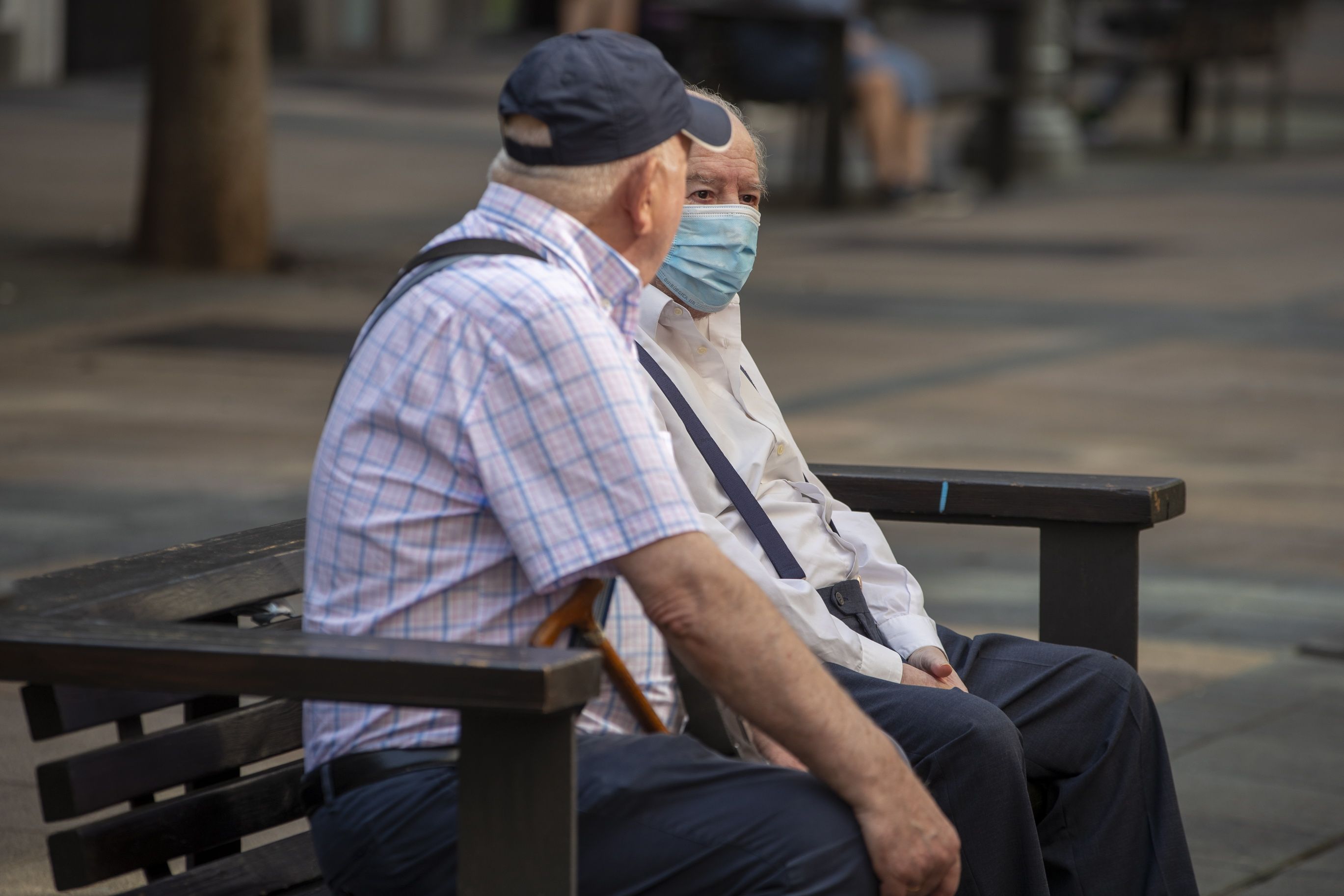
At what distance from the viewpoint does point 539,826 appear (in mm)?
2141

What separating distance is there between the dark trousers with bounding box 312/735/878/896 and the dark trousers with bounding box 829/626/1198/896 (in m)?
0.39

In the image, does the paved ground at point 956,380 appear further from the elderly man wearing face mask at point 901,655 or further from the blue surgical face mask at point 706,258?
the blue surgical face mask at point 706,258

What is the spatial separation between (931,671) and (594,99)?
1.06 meters

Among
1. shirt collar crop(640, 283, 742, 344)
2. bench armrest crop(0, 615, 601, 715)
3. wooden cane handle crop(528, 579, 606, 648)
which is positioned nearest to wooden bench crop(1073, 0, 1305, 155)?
shirt collar crop(640, 283, 742, 344)

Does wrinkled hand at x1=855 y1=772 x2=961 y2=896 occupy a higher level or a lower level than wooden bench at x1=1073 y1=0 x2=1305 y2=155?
lower

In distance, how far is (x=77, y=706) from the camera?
241 cm

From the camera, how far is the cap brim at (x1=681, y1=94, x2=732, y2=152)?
2527mm

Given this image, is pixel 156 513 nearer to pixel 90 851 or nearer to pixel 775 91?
pixel 90 851

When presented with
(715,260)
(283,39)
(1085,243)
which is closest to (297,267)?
(1085,243)

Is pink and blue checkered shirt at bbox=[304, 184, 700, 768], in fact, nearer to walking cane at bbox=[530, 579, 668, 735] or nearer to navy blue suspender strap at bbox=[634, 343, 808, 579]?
walking cane at bbox=[530, 579, 668, 735]

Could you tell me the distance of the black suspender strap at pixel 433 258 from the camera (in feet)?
7.66

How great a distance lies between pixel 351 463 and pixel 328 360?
7041 millimetres

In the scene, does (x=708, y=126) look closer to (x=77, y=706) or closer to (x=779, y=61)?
(x=77, y=706)

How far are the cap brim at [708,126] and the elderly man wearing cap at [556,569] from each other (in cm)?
13
